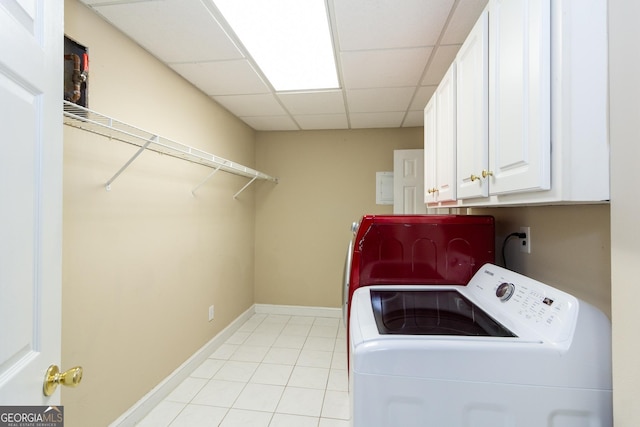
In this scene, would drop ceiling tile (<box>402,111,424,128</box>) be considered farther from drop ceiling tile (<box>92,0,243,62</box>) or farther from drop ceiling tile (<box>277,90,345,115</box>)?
drop ceiling tile (<box>92,0,243,62</box>)

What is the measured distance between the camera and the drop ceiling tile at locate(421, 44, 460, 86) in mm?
1809

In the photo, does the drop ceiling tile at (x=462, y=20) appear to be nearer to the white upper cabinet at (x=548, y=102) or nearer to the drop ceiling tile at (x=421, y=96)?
the white upper cabinet at (x=548, y=102)

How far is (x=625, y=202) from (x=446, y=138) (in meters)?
1.00

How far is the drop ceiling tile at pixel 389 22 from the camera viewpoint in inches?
55.9

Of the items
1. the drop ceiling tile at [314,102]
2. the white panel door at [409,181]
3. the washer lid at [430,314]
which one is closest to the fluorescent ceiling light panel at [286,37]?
the drop ceiling tile at [314,102]

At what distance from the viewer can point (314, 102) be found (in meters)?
2.71

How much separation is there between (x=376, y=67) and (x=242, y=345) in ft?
8.76

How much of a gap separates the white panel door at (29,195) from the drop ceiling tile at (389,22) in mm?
1187

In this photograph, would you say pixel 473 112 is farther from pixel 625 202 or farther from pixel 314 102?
pixel 314 102

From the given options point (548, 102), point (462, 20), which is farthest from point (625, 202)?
point (462, 20)

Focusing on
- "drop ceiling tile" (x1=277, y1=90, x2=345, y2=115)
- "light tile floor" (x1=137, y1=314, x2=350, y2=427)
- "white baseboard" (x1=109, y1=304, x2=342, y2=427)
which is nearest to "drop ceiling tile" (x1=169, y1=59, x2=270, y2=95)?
"drop ceiling tile" (x1=277, y1=90, x2=345, y2=115)

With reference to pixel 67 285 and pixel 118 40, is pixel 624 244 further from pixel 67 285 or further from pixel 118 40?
pixel 118 40

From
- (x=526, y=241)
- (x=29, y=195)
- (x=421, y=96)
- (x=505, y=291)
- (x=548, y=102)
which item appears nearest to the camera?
(x=29, y=195)

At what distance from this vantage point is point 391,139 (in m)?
3.56
